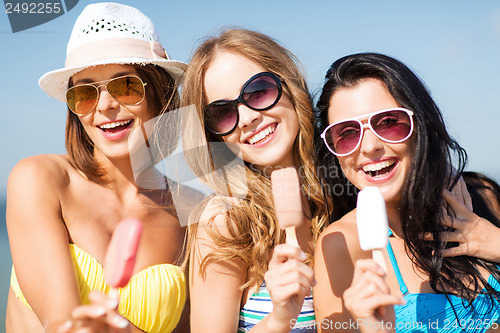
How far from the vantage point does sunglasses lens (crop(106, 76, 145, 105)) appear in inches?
123

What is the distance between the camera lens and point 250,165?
3158 millimetres

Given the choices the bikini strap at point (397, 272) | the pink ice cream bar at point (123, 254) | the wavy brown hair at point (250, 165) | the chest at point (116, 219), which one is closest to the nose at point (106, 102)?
the wavy brown hair at point (250, 165)

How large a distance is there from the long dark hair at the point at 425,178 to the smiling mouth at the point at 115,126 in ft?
4.39

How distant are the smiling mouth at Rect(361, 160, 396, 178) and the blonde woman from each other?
0.51 metres

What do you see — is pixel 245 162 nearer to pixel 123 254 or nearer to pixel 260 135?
pixel 260 135

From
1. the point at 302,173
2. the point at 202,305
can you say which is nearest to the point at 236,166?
the point at 302,173

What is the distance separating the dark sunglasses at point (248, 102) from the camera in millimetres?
2871

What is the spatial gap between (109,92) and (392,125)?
5.70 ft

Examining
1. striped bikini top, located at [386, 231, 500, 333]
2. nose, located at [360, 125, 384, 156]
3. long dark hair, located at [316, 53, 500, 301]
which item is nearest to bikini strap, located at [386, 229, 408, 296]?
striped bikini top, located at [386, 231, 500, 333]

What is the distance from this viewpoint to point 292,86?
3076 millimetres

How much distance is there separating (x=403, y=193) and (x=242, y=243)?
95 centimetres

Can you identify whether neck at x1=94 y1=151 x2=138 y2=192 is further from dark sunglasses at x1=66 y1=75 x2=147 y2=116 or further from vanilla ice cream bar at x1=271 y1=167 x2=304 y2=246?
vanilla ice cream bar at x1=271 y1=167 x2=304 y2=246

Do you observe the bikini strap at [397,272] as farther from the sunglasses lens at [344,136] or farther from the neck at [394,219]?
the sunglasses lens at [344,136]

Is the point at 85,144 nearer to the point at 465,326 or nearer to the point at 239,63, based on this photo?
the point at 239,63
